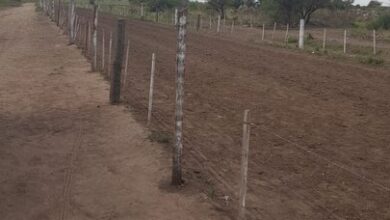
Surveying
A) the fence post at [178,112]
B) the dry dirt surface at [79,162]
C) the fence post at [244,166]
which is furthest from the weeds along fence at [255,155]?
the dry dirt surface at [79,162]

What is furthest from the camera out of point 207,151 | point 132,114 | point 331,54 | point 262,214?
point 331,54

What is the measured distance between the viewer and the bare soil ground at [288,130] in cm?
746

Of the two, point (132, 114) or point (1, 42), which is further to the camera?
point (1, 42)

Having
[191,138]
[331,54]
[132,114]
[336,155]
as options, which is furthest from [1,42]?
[336,155]

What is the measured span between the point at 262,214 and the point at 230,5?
60.9 m

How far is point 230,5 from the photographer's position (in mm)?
66438

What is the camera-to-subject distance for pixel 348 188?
7.76 metres

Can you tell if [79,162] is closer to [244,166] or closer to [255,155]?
[255,155]

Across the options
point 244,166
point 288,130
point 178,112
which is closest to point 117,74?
point 288,130

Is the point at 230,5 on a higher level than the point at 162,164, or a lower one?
higher

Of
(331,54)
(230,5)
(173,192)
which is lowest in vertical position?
(173,192)

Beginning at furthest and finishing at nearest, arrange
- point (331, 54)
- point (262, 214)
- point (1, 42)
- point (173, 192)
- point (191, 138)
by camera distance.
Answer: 1. point (1, 42)
2. point (331, 54)
3. point (191, 138)
4. point (173, 192)
5. point (262, 214)

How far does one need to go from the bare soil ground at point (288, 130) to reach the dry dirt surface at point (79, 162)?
1.87ft

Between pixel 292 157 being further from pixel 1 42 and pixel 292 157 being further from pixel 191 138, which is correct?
pixel 1 42
